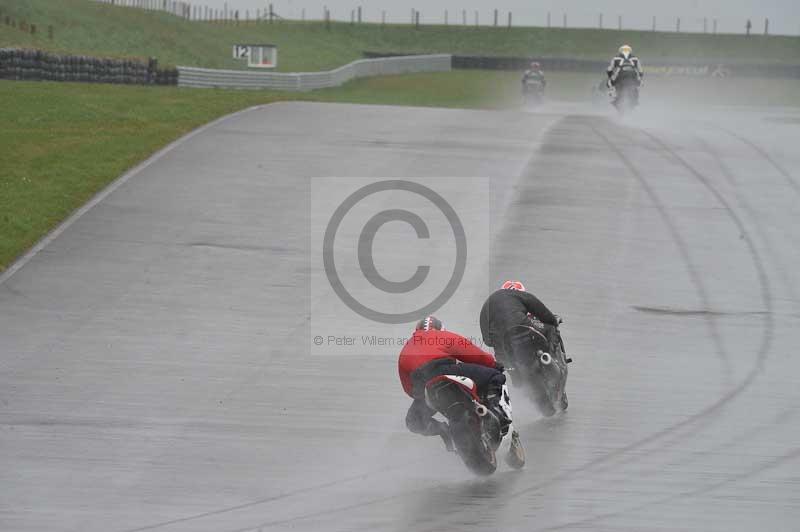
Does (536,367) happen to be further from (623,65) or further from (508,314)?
(623,65)

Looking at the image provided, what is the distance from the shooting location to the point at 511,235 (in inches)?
781

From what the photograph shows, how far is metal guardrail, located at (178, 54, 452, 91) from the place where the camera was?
45.1 meters

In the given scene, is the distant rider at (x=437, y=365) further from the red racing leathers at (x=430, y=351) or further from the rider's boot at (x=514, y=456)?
the rider's boot at (x=514, y=456)

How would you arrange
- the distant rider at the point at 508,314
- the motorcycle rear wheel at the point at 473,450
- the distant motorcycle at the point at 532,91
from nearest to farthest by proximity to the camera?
1. the motorcycle rear wheel at the point at 473,450
2. the distant rider at the point at 508,314
3. the distant motorcycle at the point at 532,91

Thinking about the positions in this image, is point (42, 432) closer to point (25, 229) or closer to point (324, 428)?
point (324, 428)

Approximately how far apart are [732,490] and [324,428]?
11.4ft

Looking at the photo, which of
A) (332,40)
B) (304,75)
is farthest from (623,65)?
(332,40)

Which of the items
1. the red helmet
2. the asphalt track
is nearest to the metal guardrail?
the asphalt track

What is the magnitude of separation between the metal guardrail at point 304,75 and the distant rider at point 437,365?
116 ft

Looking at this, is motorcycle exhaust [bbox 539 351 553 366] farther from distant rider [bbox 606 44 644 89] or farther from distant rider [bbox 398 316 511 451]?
distant rider [bbox 606 44 644 89]

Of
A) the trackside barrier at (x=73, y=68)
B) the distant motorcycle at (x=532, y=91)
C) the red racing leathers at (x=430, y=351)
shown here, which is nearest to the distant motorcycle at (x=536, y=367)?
the red racing leathers at (x=430, y=351)

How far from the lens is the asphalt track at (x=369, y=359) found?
8852 mm

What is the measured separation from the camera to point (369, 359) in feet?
44.6

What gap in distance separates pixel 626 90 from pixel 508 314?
26287mm
